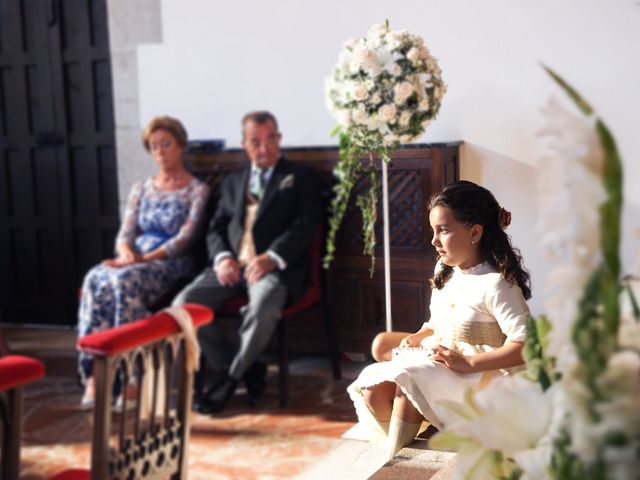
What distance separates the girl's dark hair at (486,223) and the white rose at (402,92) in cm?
28

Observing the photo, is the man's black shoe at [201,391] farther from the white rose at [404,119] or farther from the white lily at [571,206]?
the white lily at [571,206]

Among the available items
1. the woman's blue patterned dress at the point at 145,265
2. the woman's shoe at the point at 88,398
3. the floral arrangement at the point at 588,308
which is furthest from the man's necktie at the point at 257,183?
the floral arrangement at the point at 588,308

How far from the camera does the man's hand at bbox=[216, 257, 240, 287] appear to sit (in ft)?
14.5

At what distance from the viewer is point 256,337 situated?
4.17 metres

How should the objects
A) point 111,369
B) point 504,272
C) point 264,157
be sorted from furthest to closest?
point 264,157 < point 111,369 < point 504,272

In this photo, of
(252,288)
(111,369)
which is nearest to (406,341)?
(111,369)

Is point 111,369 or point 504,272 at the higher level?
point 504,272

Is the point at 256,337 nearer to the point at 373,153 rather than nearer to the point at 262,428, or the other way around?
the point at 262,428

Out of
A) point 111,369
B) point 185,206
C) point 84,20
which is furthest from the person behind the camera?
point 84,20

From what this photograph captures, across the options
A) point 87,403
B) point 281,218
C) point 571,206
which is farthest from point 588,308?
point 87,403

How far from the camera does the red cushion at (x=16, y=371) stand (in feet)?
6.24

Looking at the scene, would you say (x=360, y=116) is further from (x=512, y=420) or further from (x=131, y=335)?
(x=131, y=335)

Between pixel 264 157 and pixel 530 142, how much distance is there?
341 centimetres

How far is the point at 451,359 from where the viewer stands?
94 centimetres
